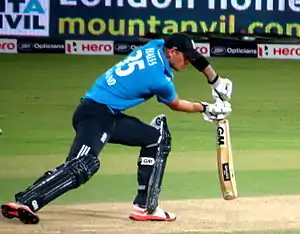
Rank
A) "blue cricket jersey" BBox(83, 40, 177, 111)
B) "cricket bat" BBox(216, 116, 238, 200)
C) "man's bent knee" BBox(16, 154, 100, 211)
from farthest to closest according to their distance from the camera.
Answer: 1. "cricket bat" BBox(216, 116, 238, 200)
2. "blue cricket jersey" BBox(83, 40, 177, 111)
3. "man's bent knee" BBox(16, 154, 100, 211)

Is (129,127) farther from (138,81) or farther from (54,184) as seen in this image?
(54,184)

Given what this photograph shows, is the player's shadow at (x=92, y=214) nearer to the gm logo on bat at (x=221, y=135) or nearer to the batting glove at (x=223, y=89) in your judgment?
the gm logo on bat at (x=221, y=135)

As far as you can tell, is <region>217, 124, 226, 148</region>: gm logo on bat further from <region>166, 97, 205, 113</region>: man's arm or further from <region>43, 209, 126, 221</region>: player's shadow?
<region>43, 209, 126, 221</region>: player's shadow

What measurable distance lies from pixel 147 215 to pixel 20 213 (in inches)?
42.0

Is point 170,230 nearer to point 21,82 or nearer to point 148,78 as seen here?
point 148,78

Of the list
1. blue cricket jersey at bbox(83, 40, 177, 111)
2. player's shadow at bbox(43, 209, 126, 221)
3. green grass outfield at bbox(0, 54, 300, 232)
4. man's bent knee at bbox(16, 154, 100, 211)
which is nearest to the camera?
man's bent knee at bbox(16, 154, 100, 211)

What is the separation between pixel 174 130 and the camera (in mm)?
13789

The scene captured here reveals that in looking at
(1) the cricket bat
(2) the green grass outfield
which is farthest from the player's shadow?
(1) the cricket bat

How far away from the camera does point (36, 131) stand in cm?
1367

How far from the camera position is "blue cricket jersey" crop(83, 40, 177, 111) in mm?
7613

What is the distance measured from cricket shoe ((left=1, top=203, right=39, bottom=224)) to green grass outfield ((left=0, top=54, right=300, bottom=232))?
1.36 m

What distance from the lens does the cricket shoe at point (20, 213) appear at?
7488mm

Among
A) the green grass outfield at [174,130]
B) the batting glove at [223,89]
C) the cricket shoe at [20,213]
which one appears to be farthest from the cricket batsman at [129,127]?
→ the green grass outfield at [174,130]

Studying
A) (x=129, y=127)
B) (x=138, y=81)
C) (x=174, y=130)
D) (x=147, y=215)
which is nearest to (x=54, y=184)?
(x=129, y=127)
